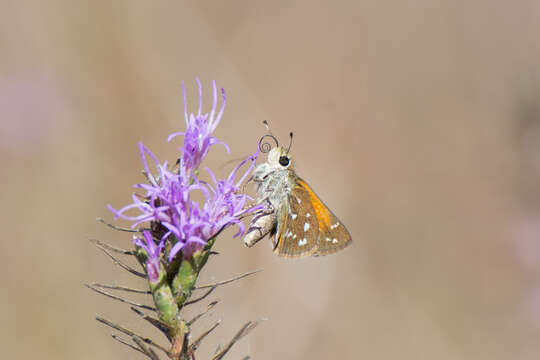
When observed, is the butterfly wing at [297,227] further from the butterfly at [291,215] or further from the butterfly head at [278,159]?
the butterfly head at [278,159]

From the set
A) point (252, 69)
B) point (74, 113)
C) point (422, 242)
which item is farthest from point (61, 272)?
point (422, 242)

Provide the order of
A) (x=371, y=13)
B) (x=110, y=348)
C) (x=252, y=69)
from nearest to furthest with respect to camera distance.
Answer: (x=110, y=348) < (x=252, y=69) < (x=371, y=13)

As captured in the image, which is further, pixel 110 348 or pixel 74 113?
pixel 74 113

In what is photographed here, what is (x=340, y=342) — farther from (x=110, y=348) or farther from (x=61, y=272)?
(x=61, y=272)

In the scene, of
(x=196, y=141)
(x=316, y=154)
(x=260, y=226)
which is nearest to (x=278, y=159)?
(x=260, y=226)

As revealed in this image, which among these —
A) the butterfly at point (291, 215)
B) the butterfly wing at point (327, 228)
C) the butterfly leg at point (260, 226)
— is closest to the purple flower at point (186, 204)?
the butterfly leg at point (260, 226)

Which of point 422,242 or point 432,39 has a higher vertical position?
point 432,39
